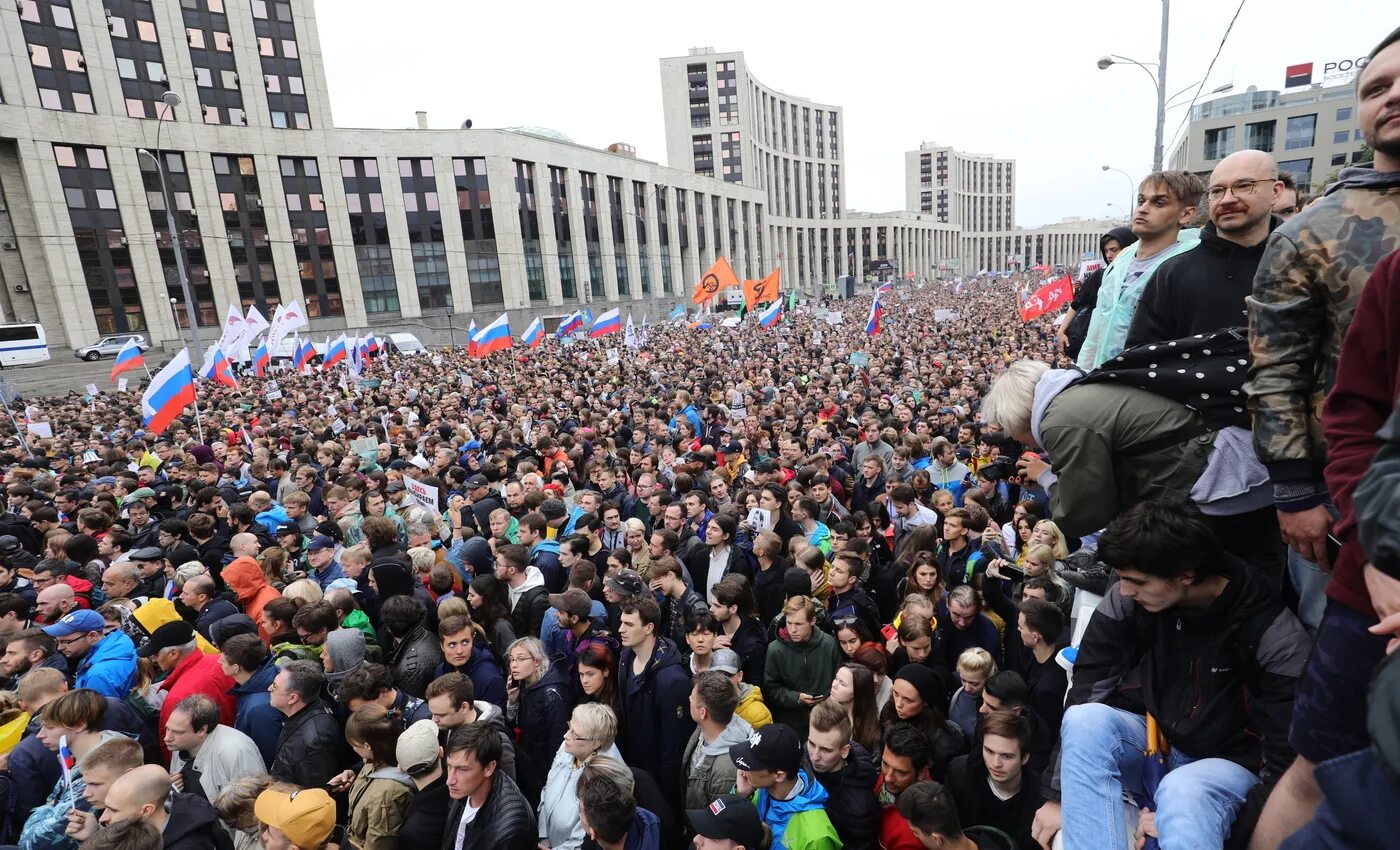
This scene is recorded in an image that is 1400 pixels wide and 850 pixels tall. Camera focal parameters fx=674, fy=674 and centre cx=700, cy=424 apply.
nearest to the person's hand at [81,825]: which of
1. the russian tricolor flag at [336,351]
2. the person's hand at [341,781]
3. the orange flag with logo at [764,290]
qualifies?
the person's hand at [341,781]

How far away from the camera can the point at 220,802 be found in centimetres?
361

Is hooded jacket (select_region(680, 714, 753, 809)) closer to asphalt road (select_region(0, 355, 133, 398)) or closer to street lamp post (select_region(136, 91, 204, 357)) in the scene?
street lamp post (select_region(136, 91, 204, 357))

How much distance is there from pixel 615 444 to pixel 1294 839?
10.8m

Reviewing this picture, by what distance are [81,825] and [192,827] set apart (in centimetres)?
78

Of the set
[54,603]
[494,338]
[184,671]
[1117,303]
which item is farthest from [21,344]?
[1117,303]

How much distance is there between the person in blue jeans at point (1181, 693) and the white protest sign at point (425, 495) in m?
7.74

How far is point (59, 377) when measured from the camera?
35562mm

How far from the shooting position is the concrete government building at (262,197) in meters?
40.4

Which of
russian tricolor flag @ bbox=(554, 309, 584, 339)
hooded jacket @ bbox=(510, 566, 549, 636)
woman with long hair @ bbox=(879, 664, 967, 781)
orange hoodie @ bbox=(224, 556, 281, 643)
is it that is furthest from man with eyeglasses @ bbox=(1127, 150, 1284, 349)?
russian tricolor flag @ bbox=(554, 309, 584, 339)

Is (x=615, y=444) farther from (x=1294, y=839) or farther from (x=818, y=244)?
(x=818, y=244)

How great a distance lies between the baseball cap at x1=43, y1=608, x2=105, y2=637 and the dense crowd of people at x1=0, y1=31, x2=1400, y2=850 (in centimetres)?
3

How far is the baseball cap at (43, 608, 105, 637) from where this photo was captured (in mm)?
5156

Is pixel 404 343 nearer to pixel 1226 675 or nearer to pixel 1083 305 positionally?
pixel 1083 305

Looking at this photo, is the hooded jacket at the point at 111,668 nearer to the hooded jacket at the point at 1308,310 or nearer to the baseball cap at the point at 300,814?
the baseball cap at the point at 300,814
